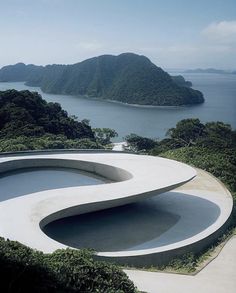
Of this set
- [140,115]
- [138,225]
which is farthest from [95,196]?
[140,115]

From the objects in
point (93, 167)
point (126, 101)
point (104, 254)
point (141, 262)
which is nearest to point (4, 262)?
point (104, 254)

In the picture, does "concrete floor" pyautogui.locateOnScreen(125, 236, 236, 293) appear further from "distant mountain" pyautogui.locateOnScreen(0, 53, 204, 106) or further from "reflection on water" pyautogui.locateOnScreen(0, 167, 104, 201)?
"distant mountain" pyautogui.locateOnScreen(0, 53, 204, 106)

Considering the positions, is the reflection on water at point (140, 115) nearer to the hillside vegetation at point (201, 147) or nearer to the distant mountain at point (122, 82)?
the distant mountain at point (122, 82)

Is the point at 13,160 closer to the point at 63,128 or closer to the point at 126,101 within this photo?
the point at 63,128

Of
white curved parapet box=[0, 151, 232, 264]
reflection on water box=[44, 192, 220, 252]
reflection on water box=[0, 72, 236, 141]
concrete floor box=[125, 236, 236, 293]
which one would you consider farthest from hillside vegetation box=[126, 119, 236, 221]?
reflection on water box=[0, 72, 236, 141]

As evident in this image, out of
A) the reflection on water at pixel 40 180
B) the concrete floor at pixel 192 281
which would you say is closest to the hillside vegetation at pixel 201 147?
the concrete floor at pixel 192 281
